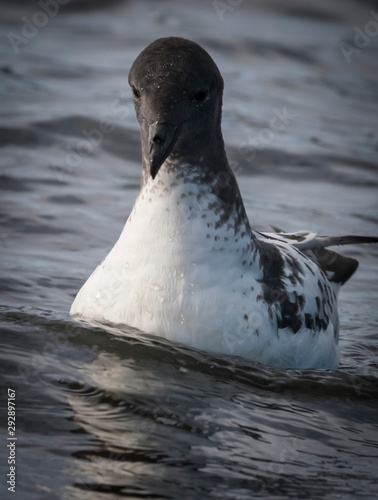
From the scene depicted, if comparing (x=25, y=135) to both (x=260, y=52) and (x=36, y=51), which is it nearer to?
(x=36, y=51)

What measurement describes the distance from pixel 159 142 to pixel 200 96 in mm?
397

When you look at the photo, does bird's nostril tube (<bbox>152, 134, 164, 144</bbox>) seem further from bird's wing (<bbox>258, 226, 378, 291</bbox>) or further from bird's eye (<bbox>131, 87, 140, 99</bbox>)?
bird's wing (<bbox>258, 226, 378, 291</bbox>)

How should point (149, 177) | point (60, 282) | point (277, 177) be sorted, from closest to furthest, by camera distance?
point (149, 177) → point (60, 282) → point (277, 177)

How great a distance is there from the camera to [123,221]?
7832mm

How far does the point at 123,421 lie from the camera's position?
3.93 m

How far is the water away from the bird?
0.15 metres

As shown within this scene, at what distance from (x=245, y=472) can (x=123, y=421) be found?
60cm

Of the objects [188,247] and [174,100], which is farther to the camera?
[188,247]

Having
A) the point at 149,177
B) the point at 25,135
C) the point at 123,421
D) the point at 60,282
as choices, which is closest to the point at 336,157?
the point at 25,135
